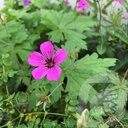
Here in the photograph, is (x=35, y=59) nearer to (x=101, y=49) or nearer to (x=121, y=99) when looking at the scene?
(x=121, y=99)

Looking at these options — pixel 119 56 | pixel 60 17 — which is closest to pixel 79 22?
→ pixel 60 17

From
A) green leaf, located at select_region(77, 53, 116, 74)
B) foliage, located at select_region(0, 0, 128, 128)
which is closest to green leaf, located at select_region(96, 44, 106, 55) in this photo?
foliage, located at select_region(0, 0, 128, 128)

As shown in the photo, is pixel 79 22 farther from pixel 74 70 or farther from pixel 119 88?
pixel 119 88

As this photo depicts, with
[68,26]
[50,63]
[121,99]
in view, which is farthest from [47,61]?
[68,26]

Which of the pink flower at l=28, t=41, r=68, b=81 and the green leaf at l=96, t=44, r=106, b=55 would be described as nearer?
the pink flower at l=28, t=41, r=68, b=81

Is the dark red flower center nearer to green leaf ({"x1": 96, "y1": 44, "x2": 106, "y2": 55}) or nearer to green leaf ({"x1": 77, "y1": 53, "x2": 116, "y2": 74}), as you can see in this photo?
green leaf ({"x1": 77, "y1": 53, "x2": 116, "y2": 74})

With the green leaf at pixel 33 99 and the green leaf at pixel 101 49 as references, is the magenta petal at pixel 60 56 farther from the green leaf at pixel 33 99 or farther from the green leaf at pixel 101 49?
the green leaf at pixel 101 49

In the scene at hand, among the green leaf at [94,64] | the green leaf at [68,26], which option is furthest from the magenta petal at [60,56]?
the green leaf at [68,26]
